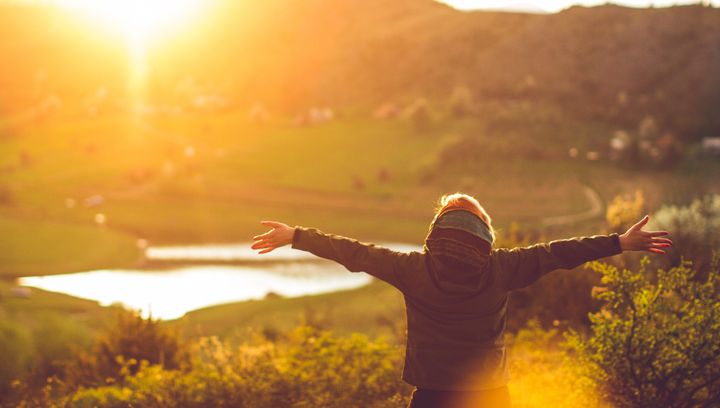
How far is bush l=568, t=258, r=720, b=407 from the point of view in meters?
8.28

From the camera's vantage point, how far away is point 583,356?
911 cm

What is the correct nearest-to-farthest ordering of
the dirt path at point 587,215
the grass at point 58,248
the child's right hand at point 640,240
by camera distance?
the child's right hand at point 640,240, the grass at point 58,248, the dirt path at point 587,215

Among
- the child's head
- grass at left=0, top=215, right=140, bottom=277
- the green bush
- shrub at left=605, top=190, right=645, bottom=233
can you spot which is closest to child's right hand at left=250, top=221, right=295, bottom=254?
the child's head

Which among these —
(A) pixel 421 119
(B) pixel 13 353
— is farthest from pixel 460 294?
(A) pixel 421 119

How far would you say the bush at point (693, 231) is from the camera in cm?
1620

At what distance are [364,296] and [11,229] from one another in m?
52.1

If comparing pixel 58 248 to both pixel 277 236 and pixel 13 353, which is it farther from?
pixel 277 236

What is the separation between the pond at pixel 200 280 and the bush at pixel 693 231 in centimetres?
3940

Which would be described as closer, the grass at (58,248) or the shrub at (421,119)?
the grass at (58,248)

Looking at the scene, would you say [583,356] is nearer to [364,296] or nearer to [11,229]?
[364,296]

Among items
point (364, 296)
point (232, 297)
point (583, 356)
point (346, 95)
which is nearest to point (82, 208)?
point (232, 297)

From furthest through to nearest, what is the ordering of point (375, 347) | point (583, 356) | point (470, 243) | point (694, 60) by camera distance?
point (694, 60)
point (375, 347)
point (583, 356)
point (470, 243)

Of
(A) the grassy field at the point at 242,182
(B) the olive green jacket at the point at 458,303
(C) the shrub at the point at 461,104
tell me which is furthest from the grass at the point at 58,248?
(C) the shrub at the point at 461,104

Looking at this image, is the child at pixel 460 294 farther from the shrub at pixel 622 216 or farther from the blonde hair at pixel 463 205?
the shrub at pixel 622 216
